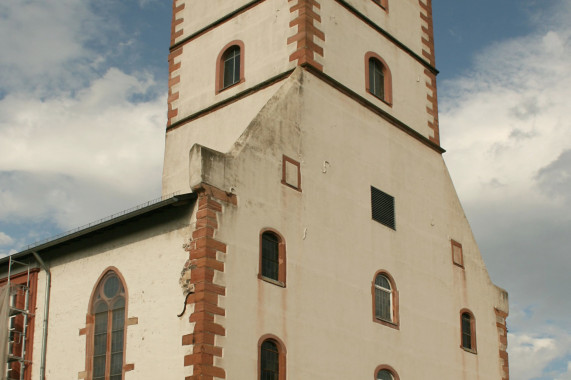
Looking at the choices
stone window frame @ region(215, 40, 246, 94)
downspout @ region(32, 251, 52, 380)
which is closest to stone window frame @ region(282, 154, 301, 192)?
stone window frame @ region(215, 40, 246, 94)

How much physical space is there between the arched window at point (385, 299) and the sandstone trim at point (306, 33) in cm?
620

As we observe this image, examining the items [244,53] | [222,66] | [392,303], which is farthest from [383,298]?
[222,66]

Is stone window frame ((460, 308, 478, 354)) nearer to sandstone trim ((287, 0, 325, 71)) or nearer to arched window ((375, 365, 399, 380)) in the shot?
arched window ((375, 365, 399, 380))

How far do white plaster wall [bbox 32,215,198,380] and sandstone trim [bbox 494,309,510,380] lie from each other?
12303mm

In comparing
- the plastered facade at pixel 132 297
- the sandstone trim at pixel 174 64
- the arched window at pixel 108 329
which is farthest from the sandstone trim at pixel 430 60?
the arched window at pixel 108 329

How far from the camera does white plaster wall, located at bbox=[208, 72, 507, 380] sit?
21734mm

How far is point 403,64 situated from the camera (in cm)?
3002

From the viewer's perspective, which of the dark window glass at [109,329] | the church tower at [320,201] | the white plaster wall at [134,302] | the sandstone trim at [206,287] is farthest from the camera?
the dark window glass at [109,329]

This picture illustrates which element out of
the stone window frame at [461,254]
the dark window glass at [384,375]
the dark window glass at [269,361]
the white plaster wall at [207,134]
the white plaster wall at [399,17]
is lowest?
the dark window glass at [269,361]

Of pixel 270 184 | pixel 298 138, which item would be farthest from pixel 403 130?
pixel 270 184

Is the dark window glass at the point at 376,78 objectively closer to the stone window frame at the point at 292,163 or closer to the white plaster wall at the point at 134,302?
the stone window frame at the point at 292,163

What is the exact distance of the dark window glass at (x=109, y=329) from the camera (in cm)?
2253

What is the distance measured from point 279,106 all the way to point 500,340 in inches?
434

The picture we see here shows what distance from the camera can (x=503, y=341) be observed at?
95.7 ft
